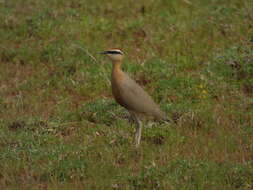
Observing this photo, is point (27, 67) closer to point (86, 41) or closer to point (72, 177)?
point (86, 41)

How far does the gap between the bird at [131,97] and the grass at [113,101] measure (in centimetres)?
25

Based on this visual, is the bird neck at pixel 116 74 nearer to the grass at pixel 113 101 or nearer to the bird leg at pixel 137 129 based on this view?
the bird leg at pixel 137 129

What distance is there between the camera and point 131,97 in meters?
8.85

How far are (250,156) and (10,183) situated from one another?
296 centimetres

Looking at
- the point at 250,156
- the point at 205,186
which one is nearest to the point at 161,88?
the point at 250,156

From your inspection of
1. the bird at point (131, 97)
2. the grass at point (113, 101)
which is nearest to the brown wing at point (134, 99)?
the bird at point (131, 97)

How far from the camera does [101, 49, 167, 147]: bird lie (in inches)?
349

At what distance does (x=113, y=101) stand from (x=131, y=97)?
163 cm

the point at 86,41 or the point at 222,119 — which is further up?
the point at 86,41

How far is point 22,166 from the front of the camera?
815 centimetres

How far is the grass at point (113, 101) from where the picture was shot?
26.0 feet

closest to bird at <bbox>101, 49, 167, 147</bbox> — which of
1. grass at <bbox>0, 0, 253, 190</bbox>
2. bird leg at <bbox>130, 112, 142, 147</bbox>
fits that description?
bird leg at <bbox>130, 112, 142, 147</bbox>

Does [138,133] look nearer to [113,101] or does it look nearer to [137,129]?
[137,129]

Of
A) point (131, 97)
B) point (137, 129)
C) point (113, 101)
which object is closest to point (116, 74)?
point (131, 97)
